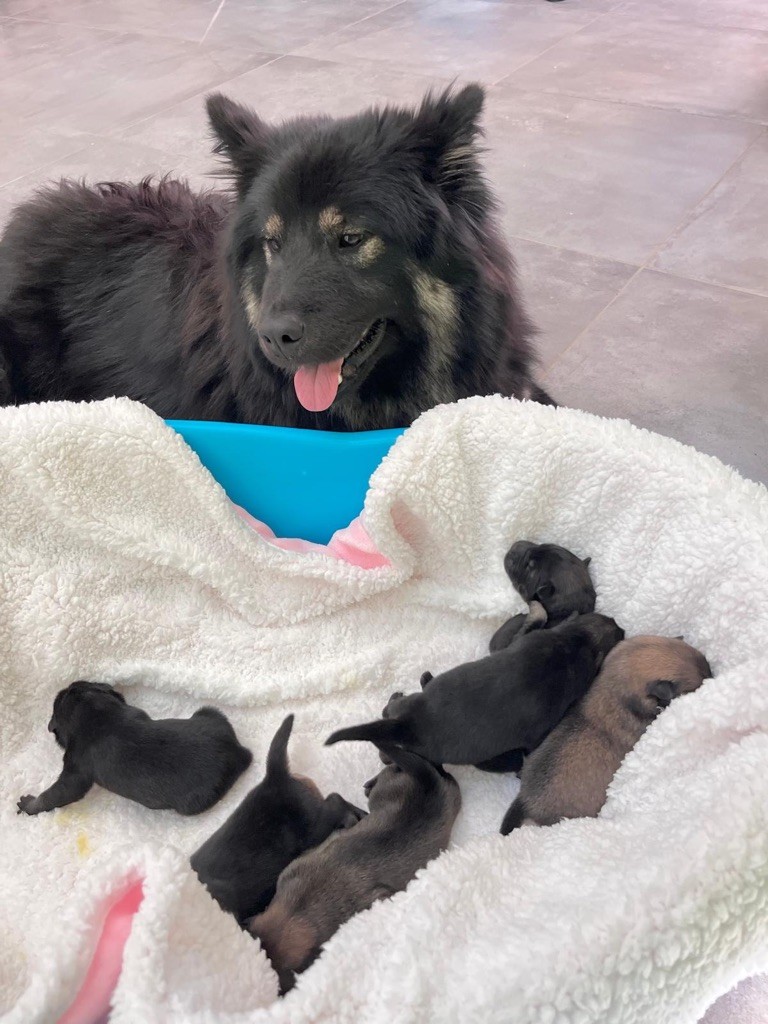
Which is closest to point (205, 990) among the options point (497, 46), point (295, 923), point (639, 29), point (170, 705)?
point (295, 923)

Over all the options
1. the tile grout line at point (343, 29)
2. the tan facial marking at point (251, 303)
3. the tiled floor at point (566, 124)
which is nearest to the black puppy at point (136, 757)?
the tan facial marking at point (251, 303)

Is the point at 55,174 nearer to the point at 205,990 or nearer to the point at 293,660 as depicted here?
the point at 293,660

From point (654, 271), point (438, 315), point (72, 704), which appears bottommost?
point (72, 704)

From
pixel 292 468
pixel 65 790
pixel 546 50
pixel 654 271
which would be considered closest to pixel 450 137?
pixel 292 468

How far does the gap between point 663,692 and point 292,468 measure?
95cm

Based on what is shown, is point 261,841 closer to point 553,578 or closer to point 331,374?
point 553,578

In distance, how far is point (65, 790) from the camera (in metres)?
1.63

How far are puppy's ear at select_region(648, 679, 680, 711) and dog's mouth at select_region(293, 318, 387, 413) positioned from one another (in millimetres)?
876

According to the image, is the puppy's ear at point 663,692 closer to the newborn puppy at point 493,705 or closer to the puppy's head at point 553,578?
the newborn puppy at point 493,705

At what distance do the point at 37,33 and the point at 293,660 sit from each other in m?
6.13

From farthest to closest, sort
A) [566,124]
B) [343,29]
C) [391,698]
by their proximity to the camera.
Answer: [343,29], [566,124], [391,698]

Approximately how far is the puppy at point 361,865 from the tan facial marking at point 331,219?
39.7 inches

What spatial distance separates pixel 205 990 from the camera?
45.8 inches

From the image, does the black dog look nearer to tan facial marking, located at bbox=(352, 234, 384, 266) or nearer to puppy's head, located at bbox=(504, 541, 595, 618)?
tan facial marking, located at bbox=(352, 234, 384, 266)
